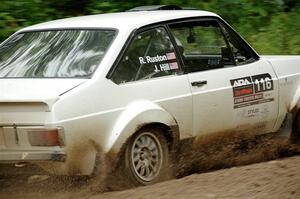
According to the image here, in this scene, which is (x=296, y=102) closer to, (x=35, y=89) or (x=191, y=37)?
(x=191, y=37)

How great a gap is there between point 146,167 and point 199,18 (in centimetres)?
188

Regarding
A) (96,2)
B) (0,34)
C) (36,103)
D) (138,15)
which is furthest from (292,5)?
(36,103)

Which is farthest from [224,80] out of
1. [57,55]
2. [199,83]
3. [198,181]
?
[57,55]

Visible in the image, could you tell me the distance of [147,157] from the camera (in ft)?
19.2

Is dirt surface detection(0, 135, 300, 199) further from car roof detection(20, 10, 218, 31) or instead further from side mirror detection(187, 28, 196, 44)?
car roof detection(20, 10, 218, 31)

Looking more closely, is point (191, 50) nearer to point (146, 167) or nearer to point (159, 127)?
point (159, 127)

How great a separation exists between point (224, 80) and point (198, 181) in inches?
58.5

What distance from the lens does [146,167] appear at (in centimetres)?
582

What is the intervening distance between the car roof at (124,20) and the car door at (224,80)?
4.5 inches

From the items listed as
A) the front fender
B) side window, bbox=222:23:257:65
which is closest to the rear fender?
side window, bbox=222:23:257:65

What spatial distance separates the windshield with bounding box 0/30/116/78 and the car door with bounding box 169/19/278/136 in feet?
2.97

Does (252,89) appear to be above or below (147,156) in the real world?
above

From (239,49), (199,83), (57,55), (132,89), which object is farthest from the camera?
(239,49)

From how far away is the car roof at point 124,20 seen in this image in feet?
20.2
